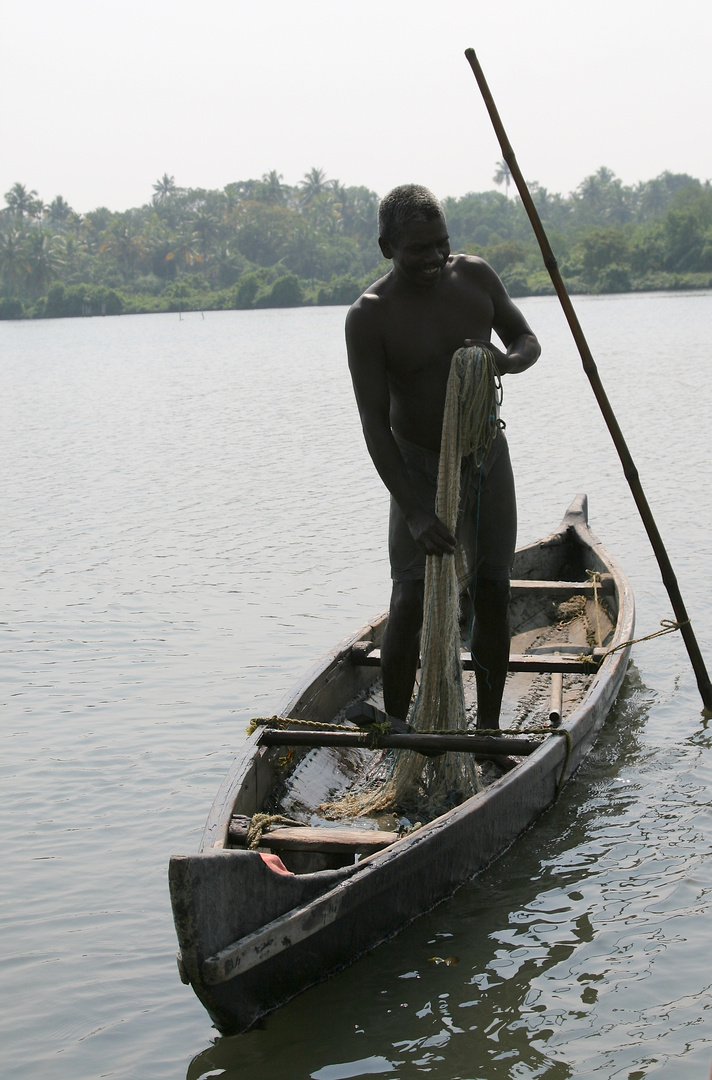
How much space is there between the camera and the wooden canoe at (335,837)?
3.16 metres

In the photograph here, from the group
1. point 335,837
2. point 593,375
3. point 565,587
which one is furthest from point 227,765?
point 593,375

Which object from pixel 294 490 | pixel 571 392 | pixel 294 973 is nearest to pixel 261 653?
pixel 294 973

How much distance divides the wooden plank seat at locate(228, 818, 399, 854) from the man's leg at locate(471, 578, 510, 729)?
3.25 ft

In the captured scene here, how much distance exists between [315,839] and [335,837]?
80 millimetres

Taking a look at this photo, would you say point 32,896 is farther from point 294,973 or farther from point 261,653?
point 261,653

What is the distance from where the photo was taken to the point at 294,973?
348cm

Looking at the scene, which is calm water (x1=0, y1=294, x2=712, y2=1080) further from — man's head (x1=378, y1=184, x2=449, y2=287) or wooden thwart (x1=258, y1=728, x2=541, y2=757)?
man's head (x1=378, y1=184, x2=449, y2=287)

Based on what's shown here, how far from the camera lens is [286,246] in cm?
9812

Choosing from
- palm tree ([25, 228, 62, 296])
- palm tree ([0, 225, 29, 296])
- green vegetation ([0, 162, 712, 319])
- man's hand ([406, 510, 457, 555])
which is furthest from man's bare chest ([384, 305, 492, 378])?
palm tree ([25, 228, 62, 296])

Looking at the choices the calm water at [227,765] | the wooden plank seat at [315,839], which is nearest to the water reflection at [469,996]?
the calm water at [227,765]

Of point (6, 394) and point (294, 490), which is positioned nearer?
point (294, 490)

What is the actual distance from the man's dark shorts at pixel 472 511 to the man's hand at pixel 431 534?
21 centimetres

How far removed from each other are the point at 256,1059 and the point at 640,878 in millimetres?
1827

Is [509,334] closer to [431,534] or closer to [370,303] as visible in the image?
[370,303]
